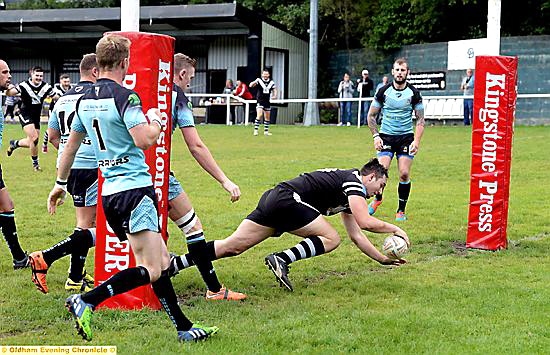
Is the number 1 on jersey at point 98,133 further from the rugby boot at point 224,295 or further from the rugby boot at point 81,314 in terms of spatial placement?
the rugby boot at point 224,295

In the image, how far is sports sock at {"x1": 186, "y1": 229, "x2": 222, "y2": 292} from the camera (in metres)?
7.26

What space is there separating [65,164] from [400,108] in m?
6.55

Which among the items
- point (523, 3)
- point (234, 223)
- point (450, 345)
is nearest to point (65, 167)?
point (450, 345)

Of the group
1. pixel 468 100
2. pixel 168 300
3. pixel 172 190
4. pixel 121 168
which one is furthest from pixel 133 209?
pixel 468 100

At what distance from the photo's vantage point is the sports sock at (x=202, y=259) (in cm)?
726

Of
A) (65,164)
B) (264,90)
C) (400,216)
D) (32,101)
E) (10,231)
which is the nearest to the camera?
(65,164)

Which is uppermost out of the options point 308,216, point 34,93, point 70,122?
point 34,93

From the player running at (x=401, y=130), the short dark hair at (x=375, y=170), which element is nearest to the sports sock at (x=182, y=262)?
the short dark hair at (x=375, y=170)

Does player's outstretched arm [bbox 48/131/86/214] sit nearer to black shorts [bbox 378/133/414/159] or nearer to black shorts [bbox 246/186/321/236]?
black shorts [bbox 246/186/321/236]

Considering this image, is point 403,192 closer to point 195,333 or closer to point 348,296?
point 348,296

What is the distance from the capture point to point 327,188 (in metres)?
7.58

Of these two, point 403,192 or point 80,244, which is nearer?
point 80,244

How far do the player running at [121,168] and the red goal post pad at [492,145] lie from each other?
194 inches

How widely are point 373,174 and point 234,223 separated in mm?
3936
